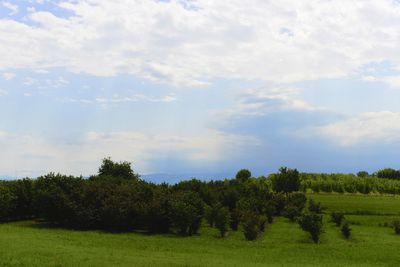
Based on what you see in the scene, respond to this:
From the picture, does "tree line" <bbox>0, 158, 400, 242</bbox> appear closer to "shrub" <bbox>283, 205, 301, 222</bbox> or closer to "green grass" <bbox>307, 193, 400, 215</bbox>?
"shrub" <bbox>283, 205, 301, 222</bbox>

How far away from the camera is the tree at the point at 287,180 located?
229 ft

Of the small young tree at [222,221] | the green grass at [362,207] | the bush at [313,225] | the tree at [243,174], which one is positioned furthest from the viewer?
the tree at [243,174]

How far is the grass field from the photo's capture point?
78.3 feet

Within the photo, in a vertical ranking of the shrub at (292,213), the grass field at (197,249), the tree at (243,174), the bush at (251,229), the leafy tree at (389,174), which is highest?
the leafy tree at (389,174)

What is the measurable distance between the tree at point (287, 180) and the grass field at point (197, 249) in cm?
2557

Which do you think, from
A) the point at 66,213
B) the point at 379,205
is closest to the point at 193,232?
the point at 66,213

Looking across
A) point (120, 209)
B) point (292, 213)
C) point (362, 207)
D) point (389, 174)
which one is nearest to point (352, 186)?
point (362, 207)

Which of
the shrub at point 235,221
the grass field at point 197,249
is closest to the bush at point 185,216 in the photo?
the grass field at point 197,249

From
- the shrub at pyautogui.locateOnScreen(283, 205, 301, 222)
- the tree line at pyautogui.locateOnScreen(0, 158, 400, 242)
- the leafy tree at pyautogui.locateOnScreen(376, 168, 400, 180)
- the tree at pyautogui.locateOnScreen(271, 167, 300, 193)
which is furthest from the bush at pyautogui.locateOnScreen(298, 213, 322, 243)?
the leafy tree at pyautogui.locateOnScreen(376, 168, 400, 180)

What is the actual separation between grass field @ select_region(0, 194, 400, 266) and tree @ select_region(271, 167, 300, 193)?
83.9 ft

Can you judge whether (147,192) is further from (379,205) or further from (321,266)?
(379,205)

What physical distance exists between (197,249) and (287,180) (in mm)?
41365

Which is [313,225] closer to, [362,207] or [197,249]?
[197,249]

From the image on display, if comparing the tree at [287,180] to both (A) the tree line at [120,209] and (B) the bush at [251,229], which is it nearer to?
(A) the tree line at [120,209]
